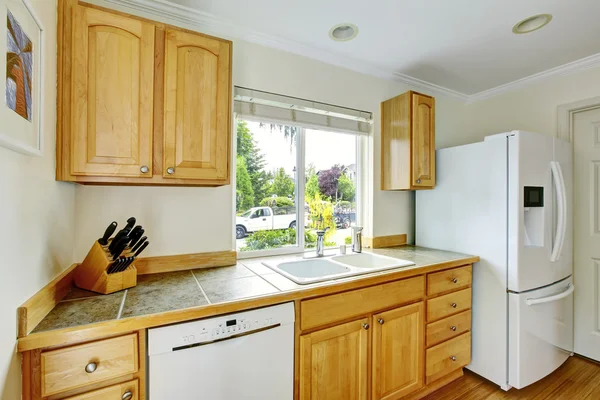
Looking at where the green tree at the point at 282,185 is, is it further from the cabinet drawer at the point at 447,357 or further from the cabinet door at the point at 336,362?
the cabinet drawer at the point at 447,357

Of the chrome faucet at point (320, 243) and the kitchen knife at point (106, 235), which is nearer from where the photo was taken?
the kitchen knife at point (106, 235)

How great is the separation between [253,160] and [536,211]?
6.57 feet

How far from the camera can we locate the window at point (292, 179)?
79.2 inches

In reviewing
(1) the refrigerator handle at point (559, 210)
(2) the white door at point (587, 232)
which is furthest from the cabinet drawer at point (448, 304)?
(2) the white door at point (587, 232)

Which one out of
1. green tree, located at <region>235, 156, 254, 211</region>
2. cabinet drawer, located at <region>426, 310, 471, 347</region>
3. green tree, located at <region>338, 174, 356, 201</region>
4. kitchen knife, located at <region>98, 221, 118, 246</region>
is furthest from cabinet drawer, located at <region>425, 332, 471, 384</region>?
kitchen knife, located at <region>98, 221, 118, 246</region>

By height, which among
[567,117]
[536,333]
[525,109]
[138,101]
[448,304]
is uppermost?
[525,109]

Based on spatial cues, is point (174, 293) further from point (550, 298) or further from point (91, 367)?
point (550, 298)

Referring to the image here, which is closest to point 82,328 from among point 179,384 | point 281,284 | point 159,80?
point 179,384

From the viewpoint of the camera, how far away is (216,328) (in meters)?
1.14

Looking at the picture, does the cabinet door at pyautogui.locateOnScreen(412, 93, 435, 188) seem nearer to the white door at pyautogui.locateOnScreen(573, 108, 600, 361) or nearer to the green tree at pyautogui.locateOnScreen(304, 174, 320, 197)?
the green tree at pyautogui.locateOnScreen(304, 174, 320, 197)

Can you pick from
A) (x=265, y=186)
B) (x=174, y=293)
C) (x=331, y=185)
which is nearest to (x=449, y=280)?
(x=331, y=185)

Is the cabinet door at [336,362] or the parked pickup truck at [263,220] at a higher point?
the parked pickup truck at [263,220]

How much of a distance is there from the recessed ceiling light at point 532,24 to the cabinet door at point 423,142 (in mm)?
650

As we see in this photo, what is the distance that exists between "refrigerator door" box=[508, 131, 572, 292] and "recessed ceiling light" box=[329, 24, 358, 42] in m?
1.24
